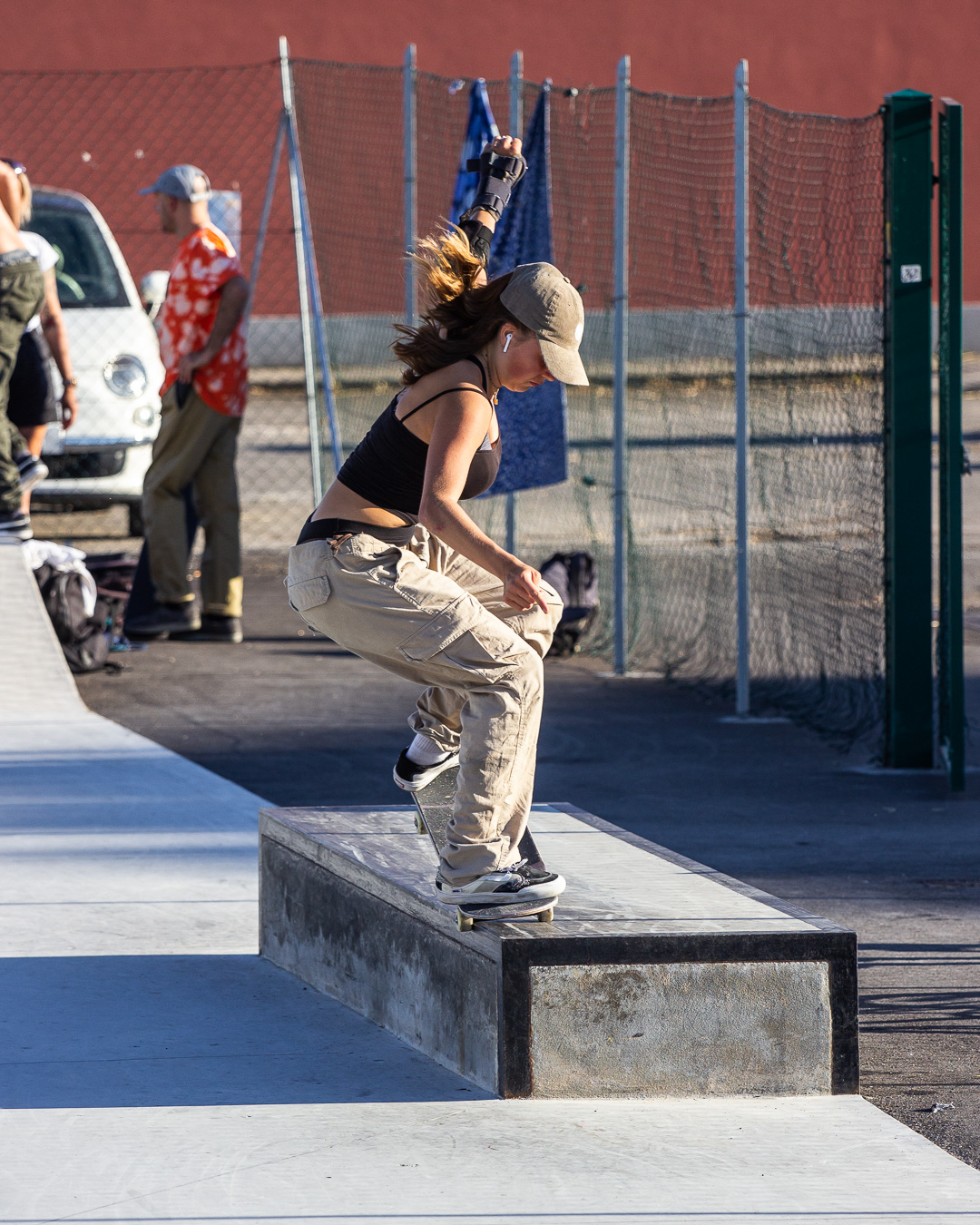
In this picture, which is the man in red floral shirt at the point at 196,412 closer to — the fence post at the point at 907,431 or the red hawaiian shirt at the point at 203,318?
the red hawaiian shirt at the point at 203,318

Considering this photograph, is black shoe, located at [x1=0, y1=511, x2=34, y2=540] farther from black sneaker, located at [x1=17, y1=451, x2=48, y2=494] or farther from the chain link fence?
the chain link fence

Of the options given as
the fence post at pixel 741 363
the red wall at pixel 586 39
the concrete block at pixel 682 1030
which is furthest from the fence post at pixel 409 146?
the red wall at pixel 586 39

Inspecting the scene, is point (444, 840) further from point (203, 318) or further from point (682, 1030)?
point (203, 318)

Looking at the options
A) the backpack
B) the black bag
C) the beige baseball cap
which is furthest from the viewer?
the backpack

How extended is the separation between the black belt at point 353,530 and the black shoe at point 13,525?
5.60 meters

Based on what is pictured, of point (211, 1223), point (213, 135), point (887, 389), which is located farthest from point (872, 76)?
point (211, 1223)

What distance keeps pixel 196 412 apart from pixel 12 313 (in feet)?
3.42

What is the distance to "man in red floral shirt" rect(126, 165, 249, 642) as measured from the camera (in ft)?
30.0

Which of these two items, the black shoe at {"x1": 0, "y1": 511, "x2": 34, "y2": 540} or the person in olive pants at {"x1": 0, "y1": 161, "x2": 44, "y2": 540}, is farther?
the black shoe at {"x1": 0, "y1": 511, "x2": 34, "y2": 540}

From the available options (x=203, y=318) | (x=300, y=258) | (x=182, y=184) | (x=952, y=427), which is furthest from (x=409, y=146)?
(x=952, y=427)

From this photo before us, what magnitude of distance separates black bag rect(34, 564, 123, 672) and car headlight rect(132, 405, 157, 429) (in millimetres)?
2865

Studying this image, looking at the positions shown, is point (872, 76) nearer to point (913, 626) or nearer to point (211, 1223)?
point (913, 626)

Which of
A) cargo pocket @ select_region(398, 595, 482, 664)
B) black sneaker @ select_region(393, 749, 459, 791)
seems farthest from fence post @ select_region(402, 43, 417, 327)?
cargo pocket @ select_region(398, 595, 482, 664)

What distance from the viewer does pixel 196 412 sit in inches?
365
